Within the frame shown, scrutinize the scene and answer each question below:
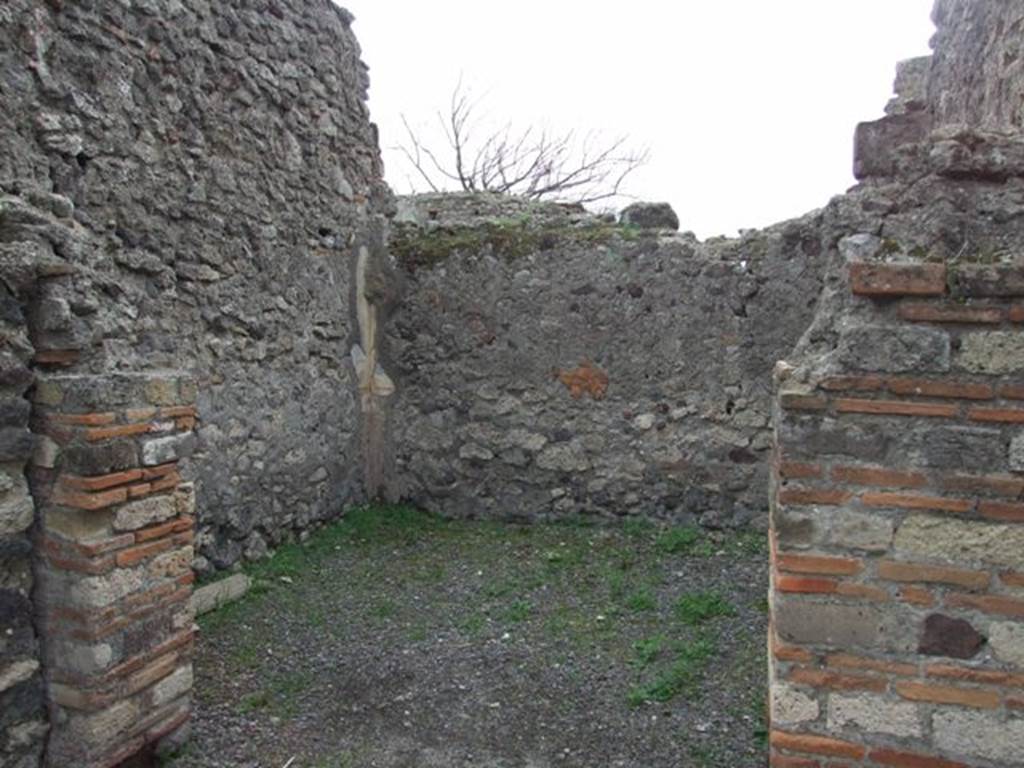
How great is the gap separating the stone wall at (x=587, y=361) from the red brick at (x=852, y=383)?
335 centimetres

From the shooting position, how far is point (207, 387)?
189 inches

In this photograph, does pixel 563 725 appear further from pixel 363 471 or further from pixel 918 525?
pixel 363 471

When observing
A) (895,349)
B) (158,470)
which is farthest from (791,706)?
(158,470)

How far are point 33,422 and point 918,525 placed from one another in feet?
9.37

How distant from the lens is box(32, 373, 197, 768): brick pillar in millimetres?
2674

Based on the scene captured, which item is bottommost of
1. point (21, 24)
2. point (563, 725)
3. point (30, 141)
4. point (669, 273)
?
point (563, 725)

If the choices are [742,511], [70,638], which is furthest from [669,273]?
[70,638]

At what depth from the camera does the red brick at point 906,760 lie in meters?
2.33

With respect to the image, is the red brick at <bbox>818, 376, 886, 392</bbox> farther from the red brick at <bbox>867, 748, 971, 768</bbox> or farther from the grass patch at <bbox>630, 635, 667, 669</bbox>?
the grass patch at <bbox>630, 635, 667, 669</bbox>

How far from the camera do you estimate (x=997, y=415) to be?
2.27 metres

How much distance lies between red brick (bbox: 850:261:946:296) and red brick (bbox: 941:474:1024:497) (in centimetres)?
54

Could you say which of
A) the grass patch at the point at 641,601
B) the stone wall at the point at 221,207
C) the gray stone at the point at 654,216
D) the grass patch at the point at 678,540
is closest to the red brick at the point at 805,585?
the grass patch at the point at 641,601

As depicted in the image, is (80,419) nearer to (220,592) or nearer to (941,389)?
(220,592)

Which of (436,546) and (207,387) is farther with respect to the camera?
(436,546)
